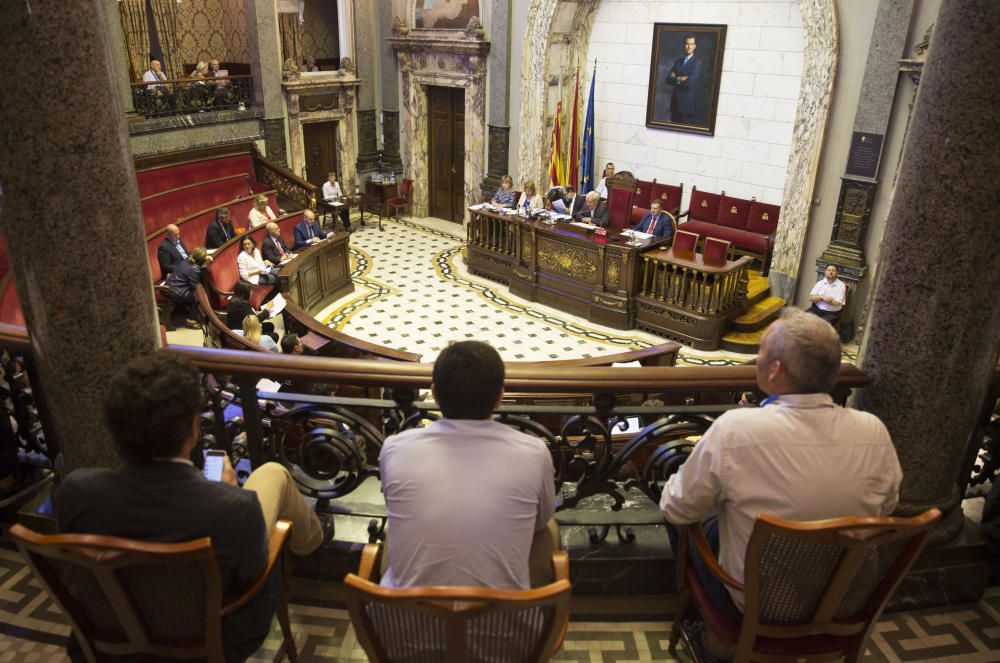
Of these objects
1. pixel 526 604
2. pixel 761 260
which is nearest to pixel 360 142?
pixel 761 260

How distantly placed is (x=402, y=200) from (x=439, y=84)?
2.26m

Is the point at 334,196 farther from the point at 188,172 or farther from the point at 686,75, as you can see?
the point at 686,75

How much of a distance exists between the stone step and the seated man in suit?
5.52 meters

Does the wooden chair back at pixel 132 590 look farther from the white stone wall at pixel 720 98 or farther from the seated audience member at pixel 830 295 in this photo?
the white stone wall at pixel 720 98

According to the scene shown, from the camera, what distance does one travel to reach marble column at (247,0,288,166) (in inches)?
466

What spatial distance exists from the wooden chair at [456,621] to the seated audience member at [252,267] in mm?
7356

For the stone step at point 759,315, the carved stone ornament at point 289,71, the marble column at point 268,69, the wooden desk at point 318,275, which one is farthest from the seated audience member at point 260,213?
the stone step at point 759,315

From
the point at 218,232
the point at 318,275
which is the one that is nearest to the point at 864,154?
the point at 318,275

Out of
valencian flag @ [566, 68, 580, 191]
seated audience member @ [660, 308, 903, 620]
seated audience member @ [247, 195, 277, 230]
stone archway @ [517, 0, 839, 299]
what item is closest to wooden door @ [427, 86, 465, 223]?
stone archway @ [517, 0, 839, 299]

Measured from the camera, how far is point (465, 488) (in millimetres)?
1625

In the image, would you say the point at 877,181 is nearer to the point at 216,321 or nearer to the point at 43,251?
the point at 216,321

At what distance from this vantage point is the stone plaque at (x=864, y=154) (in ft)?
26.3

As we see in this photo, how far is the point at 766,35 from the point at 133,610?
407 inches

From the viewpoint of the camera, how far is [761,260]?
10031 millimetres
